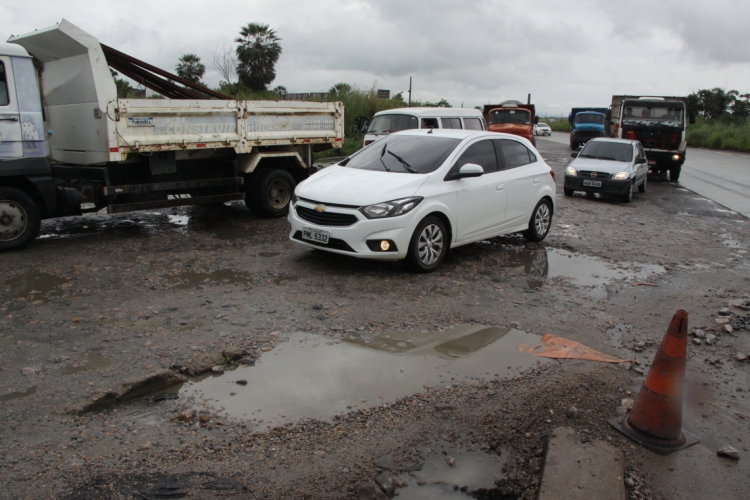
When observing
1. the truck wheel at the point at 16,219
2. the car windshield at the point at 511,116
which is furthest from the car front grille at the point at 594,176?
the truck wheel at the point at 16,219

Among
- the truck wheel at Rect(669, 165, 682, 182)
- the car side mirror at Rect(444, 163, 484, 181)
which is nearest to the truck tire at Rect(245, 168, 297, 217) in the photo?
the car side mirror at Rect(444, 163, 484, 181)

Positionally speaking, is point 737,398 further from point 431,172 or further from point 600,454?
point 431,172

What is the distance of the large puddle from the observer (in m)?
7.26

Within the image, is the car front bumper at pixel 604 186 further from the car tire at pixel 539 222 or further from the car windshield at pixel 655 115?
the car windshield at pixel 655 115

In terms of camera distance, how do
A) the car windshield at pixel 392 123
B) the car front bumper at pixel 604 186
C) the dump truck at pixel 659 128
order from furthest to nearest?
the dump truck at pixel 659 128, the car windshield at pixel 392 123, the car front bumper at pixel 604 186

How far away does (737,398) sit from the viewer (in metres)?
4.39

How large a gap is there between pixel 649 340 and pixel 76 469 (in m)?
4.76

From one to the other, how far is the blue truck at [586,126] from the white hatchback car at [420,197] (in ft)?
92.8

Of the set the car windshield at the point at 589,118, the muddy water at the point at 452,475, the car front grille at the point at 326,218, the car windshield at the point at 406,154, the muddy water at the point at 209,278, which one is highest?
the car windshield at the point at 589,118

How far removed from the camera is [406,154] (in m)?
7.87

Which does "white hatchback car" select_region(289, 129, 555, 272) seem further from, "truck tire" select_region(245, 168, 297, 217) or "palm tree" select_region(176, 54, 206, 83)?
"palm tree" select_region(176, 54, 206, 83)

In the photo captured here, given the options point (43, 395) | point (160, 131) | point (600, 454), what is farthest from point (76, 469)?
point (160, 131)

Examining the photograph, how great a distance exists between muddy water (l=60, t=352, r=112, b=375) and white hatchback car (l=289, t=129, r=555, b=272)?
3005mm

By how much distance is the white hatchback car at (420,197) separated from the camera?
6.80 m
